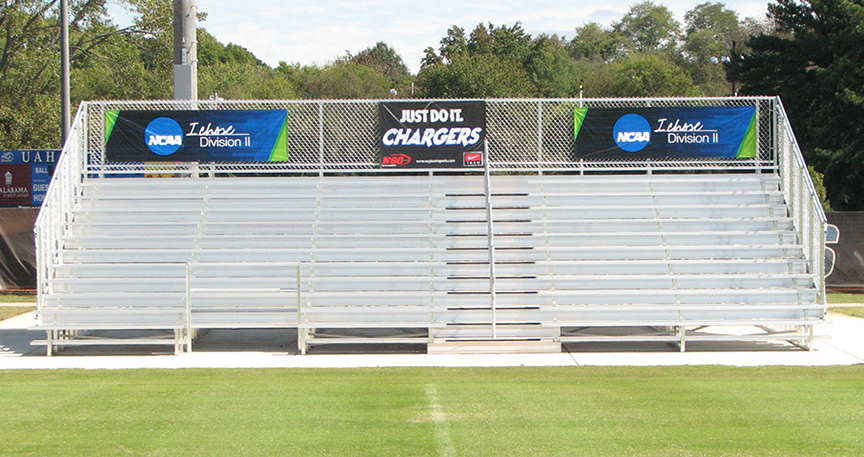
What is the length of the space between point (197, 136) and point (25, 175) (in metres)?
9.10

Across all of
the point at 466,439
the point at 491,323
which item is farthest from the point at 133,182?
the point at 466,439

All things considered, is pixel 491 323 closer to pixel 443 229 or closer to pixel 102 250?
pixel 443 229

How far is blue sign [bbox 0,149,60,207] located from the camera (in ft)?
64.0

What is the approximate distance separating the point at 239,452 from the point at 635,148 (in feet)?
28.4

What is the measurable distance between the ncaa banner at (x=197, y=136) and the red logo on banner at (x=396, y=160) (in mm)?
1542

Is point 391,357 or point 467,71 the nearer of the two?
point 391,357

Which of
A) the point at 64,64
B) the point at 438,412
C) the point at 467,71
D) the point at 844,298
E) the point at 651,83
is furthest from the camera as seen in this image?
the point at 651,83

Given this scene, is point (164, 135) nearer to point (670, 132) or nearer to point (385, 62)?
point (670, 132)

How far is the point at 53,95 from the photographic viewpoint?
103ft

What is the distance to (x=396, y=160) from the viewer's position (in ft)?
42.9

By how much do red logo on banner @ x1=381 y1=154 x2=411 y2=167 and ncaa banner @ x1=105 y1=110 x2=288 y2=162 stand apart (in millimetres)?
1542

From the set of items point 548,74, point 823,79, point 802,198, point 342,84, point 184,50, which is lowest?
point 802,198

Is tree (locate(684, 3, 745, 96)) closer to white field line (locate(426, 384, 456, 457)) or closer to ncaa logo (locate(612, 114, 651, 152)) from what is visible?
ncaa logo (locate(612, 114, 651, 152))

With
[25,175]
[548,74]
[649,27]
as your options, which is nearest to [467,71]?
[548,74]
